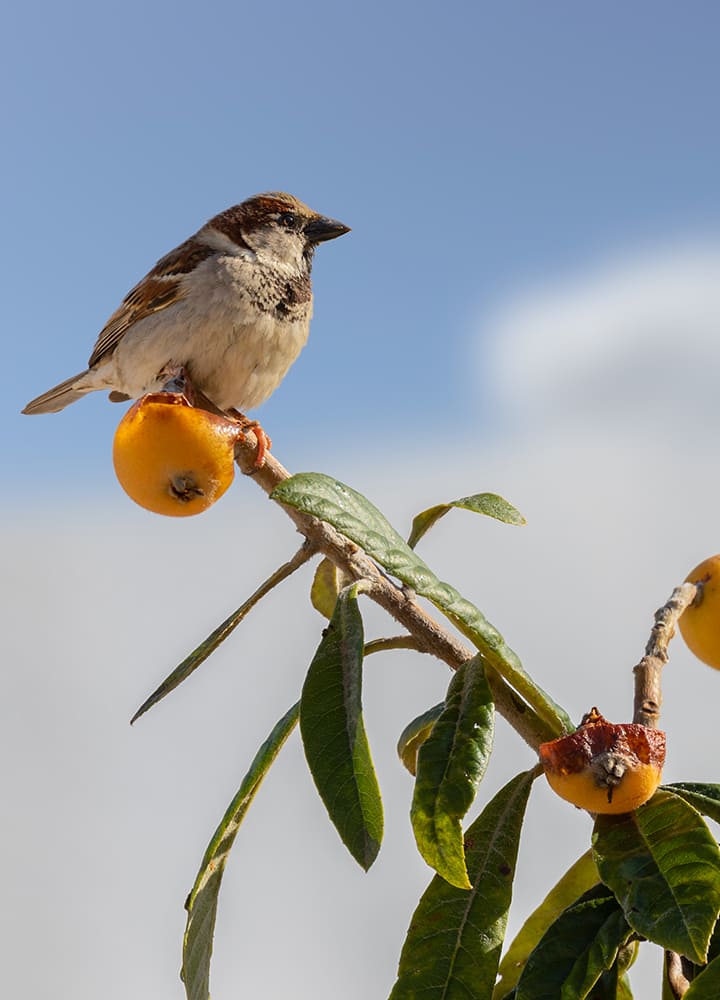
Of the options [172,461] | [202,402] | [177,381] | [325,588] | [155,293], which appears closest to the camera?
[172,461]

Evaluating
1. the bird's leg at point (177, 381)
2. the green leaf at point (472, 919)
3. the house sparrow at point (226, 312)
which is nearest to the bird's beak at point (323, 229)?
the house sparrow at point (226, 312)

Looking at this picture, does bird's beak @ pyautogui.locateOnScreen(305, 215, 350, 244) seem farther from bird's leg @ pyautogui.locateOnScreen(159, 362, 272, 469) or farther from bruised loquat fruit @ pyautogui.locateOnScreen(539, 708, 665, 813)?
bruised loquat fruit @ pyautogui.locateOnScreen(539, 708, 665, 813)

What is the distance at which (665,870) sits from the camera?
859 millimetres

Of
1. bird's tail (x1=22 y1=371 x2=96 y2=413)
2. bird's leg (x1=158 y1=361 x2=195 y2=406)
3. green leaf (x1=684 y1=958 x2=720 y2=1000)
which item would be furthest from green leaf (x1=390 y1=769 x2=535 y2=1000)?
bird's tail (x1=22 y1=371 x2=96 y2=413)

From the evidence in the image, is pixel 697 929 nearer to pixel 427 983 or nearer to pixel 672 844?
pixel 672 844

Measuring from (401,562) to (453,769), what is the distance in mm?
187

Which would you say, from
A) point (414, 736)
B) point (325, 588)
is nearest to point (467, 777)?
point (414, 736)

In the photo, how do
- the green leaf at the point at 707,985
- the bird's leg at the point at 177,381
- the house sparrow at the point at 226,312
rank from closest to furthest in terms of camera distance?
the green leaf at the point at 707,985 < the bird's leg at the point at 177,381 < the house sparrow at the point at 226,312

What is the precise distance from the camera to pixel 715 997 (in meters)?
0.78

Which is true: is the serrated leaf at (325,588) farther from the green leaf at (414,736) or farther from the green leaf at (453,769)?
the green leaf at (453,769)

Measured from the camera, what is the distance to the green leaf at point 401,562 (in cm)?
87

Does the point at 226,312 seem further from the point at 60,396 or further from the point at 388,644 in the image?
the point at 388,644

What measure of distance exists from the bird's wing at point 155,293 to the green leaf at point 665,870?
6.05 feet

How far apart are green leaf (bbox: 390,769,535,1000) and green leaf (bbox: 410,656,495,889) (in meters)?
0.13
